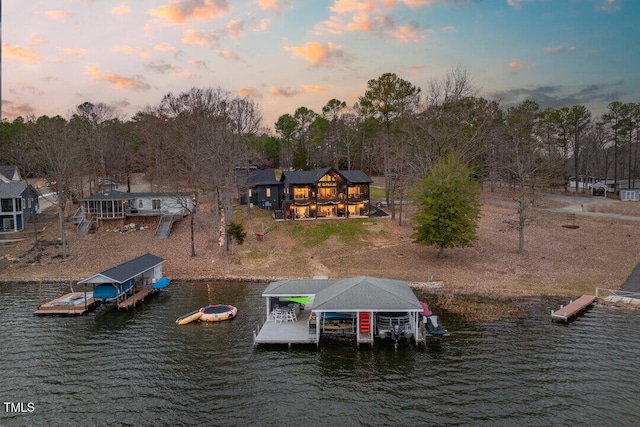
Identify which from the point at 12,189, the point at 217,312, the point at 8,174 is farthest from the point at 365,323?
the point at 8,174

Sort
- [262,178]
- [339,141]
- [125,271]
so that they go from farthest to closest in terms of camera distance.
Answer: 1. [339,141]
2. [262,178]
3. [125,271]

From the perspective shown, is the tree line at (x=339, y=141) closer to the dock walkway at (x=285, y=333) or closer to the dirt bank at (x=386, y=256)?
the dirt bank at (x=386, y=256)

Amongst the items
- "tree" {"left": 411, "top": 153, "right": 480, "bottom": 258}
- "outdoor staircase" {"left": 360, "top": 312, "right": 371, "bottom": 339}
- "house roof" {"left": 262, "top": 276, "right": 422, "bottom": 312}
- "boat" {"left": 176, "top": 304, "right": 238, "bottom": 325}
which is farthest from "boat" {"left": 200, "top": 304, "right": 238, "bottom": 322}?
"tree" {"left": 411, "top": 153, "right": 480, "bottom": 258}

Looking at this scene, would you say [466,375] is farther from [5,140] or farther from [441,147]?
[5,140]

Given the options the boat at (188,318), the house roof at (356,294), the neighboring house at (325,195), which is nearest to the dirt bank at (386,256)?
the neighboring house at (325,195)

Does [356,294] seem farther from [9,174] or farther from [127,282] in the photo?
[9,174]

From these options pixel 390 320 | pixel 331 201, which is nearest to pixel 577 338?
pixel 390 320

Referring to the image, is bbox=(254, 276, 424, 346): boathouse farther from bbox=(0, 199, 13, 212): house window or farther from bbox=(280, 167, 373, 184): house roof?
bbox=(0, 199, 13, 212): house window
